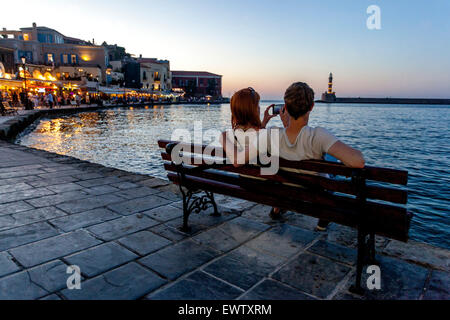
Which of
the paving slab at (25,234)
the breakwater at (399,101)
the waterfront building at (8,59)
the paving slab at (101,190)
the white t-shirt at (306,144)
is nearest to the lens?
the white t-shirt at (306,144)

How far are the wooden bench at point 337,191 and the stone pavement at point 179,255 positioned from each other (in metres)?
0.30

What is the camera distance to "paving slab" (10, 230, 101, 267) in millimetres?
2504

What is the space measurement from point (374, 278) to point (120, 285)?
1.84m

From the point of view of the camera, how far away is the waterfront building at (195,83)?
99.2 metres

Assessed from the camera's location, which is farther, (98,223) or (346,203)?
(98,223)

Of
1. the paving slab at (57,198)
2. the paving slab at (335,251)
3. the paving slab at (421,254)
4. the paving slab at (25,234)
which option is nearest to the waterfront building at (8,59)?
the paving slab at (57,198)

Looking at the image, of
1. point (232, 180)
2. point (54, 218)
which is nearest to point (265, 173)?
point (232, 180)

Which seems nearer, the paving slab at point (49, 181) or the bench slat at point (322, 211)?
the bench slat at point (322, 211)

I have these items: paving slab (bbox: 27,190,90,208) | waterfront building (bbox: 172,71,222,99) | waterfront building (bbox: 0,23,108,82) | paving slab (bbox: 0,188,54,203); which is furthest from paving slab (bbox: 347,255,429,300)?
waterfront building (bbox: 172,71,222,99)

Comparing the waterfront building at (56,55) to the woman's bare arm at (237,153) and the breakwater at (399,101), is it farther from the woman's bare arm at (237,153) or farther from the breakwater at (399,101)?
the breakwater at (399,101)
